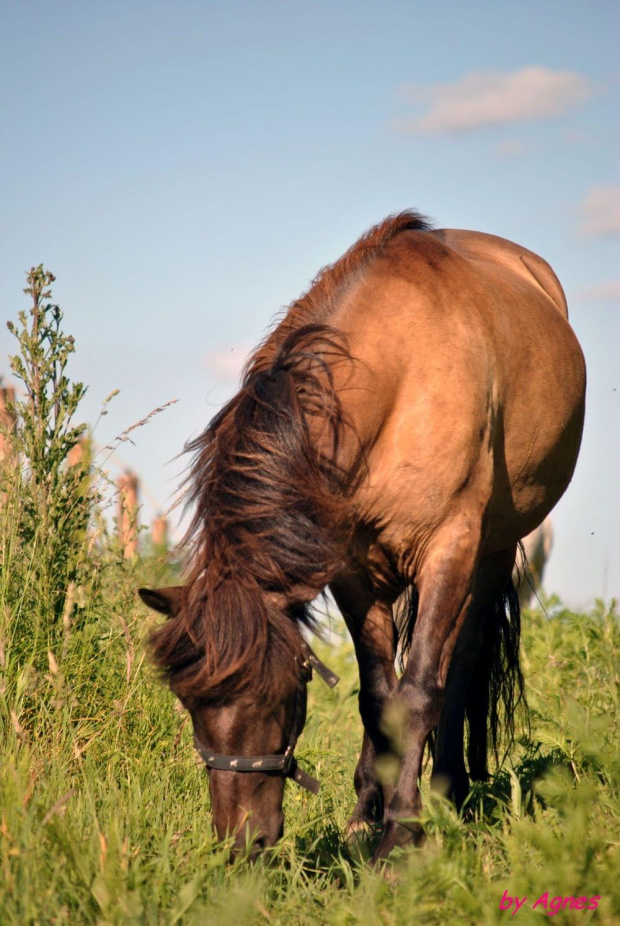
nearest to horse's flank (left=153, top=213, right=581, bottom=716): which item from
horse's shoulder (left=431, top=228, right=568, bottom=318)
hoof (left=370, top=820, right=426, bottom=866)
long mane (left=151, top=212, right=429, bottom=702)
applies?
long mane (left=151, top=212, right=429, bottom=702)

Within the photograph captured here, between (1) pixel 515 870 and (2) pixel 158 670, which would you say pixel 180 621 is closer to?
(2) pixel 158 670

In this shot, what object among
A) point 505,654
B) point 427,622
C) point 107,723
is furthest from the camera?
point 505,654

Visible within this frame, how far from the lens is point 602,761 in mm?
3021

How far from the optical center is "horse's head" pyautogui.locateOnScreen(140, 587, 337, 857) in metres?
2.92

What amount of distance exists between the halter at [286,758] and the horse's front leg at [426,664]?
13.2 inches

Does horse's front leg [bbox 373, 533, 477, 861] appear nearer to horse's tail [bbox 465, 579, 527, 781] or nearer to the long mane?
the long mane

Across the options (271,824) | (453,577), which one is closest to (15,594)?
(271,824)

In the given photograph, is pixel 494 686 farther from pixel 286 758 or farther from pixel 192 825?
pixel 286 758

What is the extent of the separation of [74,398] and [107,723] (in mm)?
1418

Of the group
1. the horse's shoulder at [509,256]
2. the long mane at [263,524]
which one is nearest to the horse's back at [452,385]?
the long mane at [263,524]

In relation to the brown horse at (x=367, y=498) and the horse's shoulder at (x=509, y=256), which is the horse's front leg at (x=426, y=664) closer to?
the brown horse at (x=367, y=498)

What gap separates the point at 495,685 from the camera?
495 cm

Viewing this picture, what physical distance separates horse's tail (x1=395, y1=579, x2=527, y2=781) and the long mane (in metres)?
1.97

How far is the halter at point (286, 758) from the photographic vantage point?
116 inches
